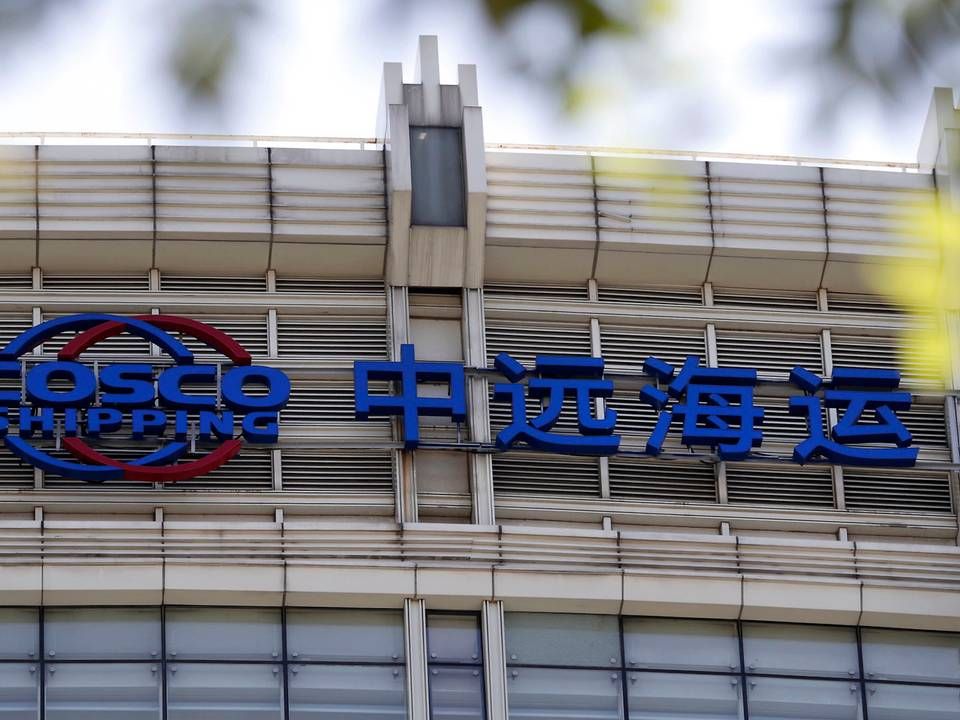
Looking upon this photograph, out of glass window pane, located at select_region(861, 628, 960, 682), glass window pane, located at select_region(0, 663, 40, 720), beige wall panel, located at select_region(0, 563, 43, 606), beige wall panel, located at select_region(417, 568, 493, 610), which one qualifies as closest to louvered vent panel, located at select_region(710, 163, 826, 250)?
glass window pane, located at select_region(861, 628, 960, 682)

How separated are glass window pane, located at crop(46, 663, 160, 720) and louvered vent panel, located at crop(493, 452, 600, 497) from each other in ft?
16.3

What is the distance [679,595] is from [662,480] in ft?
6.04

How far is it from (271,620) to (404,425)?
291cm

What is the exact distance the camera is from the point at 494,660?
925 inches

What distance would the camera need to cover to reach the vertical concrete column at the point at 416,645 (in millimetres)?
23250

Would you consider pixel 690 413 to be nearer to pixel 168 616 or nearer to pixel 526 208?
pixel 526 208

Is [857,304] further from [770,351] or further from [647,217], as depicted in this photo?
[647,217]

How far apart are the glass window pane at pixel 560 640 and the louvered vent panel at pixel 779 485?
8.73 feet

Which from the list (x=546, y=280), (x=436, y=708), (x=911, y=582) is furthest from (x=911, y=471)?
(x=436, y=708)

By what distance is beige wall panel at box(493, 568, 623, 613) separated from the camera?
77.5 ft

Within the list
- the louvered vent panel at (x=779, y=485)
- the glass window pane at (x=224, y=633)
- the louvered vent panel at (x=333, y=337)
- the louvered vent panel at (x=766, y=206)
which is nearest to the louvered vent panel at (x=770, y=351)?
the louvered vent panel at (x=766, y=206)

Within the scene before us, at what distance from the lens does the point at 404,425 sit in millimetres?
24359

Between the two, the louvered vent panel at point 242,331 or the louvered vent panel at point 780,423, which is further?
the louvered vent panel at point 780,423

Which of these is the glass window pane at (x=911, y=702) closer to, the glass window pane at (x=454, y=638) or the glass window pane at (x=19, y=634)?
the glass window pane at (x=454, y=638)
